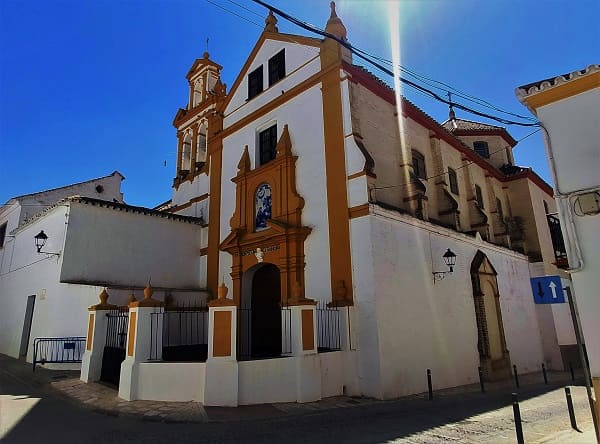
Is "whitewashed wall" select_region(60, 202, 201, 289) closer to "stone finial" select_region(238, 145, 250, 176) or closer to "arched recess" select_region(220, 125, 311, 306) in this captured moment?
"arched recess" select_region(220, 125, 311, 306)

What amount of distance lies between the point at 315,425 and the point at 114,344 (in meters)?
6.25

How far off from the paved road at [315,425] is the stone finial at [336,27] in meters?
10.4

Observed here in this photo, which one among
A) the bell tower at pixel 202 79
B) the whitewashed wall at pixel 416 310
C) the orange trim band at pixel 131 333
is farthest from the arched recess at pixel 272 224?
the bell tower at pixel 202 79

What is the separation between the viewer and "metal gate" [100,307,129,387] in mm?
9758

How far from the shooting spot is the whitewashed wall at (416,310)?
31.9 feet

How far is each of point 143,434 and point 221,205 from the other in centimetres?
1002

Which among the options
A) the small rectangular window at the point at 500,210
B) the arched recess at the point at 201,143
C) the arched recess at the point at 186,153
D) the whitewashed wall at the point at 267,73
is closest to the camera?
the whitewashed wall at the point at 267,73

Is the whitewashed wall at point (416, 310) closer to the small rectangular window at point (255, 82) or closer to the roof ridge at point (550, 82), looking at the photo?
the roof ridge at point (550, 82)

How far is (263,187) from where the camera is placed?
13578mm

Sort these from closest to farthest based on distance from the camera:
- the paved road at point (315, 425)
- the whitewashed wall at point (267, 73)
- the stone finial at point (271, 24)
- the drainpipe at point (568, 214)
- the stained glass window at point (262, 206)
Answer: the drainpipe at point (568, 214) → the paved road at point (315, 425) → the whitewashed wall at point (267, 73) → the stained glass window at point (262, 206) → the stone finial at point (271, 24)

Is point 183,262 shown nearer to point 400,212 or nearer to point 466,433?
point 400,212

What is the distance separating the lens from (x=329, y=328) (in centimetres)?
1010

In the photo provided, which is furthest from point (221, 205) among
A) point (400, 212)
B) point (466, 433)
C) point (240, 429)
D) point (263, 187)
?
point (466, 433)

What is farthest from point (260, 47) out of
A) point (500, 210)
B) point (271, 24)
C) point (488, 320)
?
point (500, 210)
